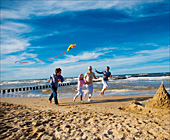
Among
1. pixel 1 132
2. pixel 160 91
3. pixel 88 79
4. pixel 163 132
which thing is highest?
pixel 88 79

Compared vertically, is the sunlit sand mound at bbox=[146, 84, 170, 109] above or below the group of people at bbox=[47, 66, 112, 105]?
below

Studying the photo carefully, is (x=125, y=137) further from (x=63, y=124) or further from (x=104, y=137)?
(x=63, y=124)

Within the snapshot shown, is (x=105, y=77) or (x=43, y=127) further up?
(x=105, y=77)

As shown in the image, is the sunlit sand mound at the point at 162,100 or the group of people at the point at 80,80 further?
the group of people at the point at 80,80

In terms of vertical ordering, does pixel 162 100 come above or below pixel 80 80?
below

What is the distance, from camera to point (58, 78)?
24.7ft

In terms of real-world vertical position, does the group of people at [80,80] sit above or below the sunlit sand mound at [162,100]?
above

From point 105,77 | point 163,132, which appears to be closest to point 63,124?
point 163,132

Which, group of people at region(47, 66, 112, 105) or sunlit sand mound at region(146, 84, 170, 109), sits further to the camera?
group of people at region(47, 66, 112, 105)

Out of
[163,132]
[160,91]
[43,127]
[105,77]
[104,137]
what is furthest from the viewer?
[105,77]

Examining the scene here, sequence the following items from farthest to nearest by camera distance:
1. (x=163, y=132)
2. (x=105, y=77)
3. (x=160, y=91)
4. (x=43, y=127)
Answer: (x=105, y=77) → (x=160, y=91) → (x=43, y=127) → (x=163, y=132)

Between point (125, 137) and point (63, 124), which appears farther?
point (63, 124)

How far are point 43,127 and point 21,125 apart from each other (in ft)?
2.23

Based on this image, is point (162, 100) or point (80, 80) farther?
Answer: point (80, 80)
